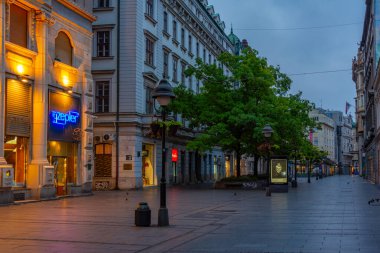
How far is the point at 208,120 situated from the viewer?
44188 mm

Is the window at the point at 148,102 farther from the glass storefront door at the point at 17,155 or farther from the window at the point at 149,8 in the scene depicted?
the glass storefront door at the point at 17,155

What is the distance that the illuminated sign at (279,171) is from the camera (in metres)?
39.0

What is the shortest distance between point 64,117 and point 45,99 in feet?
8.70

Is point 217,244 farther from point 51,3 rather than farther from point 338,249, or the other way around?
point 51,3

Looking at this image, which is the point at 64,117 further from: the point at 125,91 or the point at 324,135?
the point at 324,135

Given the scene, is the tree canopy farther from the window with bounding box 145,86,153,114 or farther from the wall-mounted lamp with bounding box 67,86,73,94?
the wall-mounted lamp with bounding box 67,86,73,94

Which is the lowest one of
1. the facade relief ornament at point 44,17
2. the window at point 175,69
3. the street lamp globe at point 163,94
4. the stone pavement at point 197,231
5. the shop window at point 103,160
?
the stone pavement at point 197,231

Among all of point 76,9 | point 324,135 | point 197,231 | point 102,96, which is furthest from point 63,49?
point 324,135

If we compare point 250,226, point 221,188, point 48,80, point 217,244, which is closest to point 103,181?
point 221,188

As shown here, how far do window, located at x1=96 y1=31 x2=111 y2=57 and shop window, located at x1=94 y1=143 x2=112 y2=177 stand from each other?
6.84 metres

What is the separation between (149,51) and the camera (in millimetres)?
45219

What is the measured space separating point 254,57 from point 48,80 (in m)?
20.4

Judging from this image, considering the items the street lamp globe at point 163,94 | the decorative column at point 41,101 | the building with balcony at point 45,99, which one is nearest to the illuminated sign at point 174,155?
the building with balcony at point 45,99

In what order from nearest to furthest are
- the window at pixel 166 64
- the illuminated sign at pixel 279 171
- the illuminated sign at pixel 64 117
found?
the illuminated sign at pixel 64 117 < the illuminated sign at pixel 279 171 < the window at pixel 166 64
